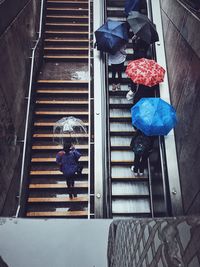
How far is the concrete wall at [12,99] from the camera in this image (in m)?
5.84

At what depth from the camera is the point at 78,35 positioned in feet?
33.7

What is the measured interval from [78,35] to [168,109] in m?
5.60

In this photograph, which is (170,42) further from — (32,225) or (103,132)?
(32,225)

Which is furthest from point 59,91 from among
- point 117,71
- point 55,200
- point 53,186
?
point 55,200

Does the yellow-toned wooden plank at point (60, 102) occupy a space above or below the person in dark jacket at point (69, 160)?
above

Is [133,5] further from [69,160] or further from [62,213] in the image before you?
[62,213]

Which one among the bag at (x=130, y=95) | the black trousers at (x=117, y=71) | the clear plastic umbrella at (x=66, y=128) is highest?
the black trousers at (x=117, y=71)

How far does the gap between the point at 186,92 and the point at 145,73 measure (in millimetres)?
936

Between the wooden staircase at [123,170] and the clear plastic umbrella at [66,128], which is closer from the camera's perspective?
the clear plastic umbrella at [66,128]

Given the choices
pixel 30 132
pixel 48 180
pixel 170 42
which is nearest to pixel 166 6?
pixel 170 42

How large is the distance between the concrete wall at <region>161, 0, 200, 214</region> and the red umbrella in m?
0.58

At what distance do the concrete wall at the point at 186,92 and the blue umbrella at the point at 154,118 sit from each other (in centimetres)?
48

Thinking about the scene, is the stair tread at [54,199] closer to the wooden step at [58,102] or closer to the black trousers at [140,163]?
the black trousers at [140,163]

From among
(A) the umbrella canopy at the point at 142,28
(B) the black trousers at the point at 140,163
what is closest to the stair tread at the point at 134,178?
(B) the black trousers at the point at 140,163
